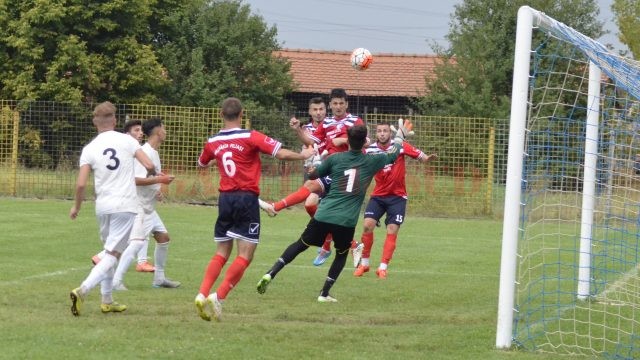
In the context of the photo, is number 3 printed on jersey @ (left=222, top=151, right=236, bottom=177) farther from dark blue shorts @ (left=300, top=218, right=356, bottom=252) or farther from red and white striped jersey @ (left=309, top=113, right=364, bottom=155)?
red and white striped jersey @ (left=309, top=113, right=364, bottom=155)

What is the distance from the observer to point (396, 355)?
805cm

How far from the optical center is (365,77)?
46406 millimetres

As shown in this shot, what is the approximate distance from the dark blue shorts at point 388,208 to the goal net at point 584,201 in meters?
1.82

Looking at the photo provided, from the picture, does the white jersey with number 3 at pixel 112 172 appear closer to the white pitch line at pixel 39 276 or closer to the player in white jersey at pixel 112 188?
the player in white jersey at pixel 112 188

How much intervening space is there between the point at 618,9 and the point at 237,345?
31864mm

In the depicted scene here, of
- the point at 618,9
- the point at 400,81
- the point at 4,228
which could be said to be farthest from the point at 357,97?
the point at 4,228

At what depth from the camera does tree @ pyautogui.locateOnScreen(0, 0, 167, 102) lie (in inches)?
1407

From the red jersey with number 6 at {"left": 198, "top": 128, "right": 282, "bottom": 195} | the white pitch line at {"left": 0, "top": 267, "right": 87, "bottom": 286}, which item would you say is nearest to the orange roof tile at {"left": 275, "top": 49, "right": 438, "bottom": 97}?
the white pitch line at {"left": 0, "top": 267, "right": 87, "bottom": 286}

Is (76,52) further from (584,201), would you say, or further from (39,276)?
(584,201)

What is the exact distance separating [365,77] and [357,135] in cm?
3617

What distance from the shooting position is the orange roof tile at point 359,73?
150 ft

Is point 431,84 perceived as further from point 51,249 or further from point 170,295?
point 170,295

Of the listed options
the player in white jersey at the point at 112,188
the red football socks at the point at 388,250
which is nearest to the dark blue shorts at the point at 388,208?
the red football socks at the point at 388,250

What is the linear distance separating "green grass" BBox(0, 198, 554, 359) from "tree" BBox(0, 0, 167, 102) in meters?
18.8
